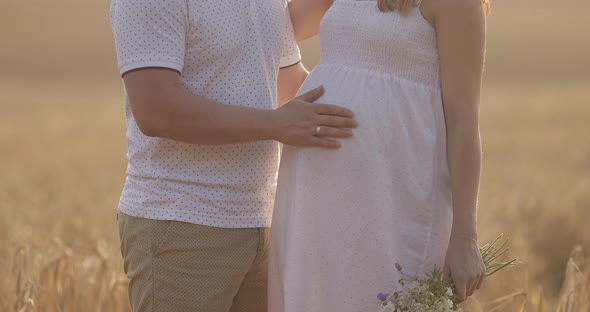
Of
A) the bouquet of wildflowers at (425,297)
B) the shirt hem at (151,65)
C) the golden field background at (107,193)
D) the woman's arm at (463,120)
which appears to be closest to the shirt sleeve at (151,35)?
the shirt hem at (151,65)

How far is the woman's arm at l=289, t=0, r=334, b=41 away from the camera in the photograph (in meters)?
2.81

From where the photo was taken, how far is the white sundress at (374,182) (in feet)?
7.88

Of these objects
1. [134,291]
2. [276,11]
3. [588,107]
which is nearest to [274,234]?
[134,291]

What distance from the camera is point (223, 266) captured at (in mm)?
2541

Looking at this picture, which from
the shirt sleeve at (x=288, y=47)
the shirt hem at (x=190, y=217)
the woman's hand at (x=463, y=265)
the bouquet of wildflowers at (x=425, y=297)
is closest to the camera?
the bouquet of wildflowers at (x=425, y=297)

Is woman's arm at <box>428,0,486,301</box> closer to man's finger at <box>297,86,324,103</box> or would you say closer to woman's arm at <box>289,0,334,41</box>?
man's finger at <box>297,86,324,103</box>

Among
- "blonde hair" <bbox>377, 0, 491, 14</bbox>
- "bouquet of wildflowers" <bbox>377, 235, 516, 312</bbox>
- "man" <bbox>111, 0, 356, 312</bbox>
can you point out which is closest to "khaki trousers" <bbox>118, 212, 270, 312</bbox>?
"man" <bbox>111, 0, 356, 312</bbox>

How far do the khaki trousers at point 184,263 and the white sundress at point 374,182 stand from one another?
150 mm

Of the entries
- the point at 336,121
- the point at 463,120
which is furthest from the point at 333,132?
the point at 463,120

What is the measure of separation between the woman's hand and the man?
390mm

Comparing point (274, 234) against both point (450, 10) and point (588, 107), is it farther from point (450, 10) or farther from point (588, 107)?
point (588, 107)

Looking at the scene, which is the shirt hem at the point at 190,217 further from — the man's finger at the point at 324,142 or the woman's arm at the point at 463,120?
the woman's arm at the point at 463,120

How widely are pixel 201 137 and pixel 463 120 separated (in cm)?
65

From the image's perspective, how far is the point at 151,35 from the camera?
7.83 feet
